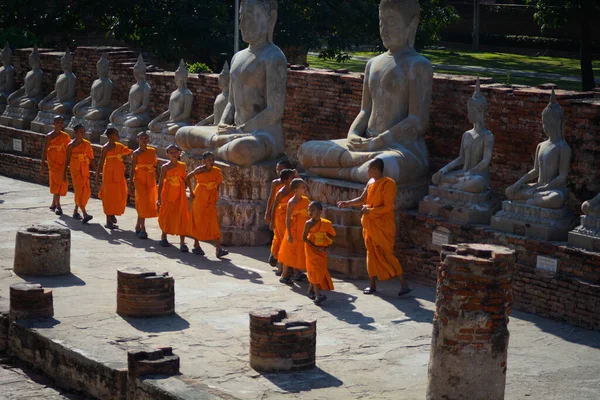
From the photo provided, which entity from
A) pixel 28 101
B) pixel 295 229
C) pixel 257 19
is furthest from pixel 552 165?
pixel 28 101

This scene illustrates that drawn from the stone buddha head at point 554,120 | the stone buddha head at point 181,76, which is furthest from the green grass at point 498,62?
the stone buddha head at point 554,120

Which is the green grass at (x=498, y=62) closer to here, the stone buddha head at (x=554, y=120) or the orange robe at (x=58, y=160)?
the orange robe at (x=58, y=160)

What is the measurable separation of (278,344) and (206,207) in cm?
443

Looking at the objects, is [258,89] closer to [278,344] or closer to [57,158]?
[57,158]

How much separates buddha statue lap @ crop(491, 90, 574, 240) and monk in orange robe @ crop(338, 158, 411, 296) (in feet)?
3.55

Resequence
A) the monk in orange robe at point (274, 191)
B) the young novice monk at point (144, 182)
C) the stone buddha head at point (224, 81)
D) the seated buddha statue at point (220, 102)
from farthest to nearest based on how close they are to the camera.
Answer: the stone buddha head at point (224, 81)
the seated buddha statue at point (220, 102)
the young novice monk at point (144, 182)
the monk in orange robe at point (274, 191)

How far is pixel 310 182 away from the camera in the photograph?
13.8 m

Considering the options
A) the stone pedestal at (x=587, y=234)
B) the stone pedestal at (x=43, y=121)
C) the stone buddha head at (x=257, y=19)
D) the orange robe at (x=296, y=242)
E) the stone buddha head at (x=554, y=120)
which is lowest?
the orange robe at (x=296, y=242)

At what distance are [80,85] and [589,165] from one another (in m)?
9.69

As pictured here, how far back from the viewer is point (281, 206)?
13234 millimetres

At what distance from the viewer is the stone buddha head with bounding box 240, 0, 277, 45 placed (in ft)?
49.3

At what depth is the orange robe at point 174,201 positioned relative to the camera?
48.2ft

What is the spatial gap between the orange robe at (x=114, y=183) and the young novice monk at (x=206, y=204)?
5.72ft

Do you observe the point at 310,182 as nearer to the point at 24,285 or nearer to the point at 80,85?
the point at 24,285
